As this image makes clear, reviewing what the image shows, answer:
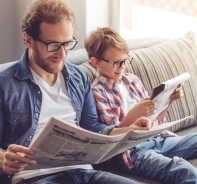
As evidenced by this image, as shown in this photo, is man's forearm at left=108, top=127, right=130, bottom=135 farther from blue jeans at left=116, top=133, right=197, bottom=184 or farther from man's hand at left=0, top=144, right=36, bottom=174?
man's hand at left=0, top=144, right=36, bottom=174

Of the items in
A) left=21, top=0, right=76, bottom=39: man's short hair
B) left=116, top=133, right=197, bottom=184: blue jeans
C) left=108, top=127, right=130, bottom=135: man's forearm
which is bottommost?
left=116, top=133, right=197, bottom=184: blue jeans

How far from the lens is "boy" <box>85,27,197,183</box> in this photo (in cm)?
173

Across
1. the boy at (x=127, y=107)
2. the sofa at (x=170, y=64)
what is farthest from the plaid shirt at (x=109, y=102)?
the sofa at (x=170, y=64)

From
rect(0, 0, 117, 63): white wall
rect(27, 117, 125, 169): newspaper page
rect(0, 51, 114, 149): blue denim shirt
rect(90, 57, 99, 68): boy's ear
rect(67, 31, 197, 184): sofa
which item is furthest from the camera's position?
rect(0, 0, 117, 63): white wall

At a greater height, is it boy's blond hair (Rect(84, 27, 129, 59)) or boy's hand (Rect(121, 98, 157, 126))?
boy's blond hair (Rect(84, 27, 129, 59))

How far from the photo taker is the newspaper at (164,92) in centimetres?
167

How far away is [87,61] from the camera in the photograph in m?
2.13

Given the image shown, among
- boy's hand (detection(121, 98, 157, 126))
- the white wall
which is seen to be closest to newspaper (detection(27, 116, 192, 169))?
boy's hand (detection(121, 98, 157, 126))

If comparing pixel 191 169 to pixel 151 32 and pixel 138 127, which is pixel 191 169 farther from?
pixel 151 32

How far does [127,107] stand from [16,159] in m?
0.76

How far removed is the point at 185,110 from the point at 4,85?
1.13 m

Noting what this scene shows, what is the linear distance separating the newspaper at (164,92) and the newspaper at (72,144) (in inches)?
10.0

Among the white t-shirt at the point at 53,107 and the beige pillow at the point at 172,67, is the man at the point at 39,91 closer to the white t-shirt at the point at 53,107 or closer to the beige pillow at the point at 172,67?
the white t-shirt at the point at 53,107

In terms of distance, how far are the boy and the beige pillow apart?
19 cm
